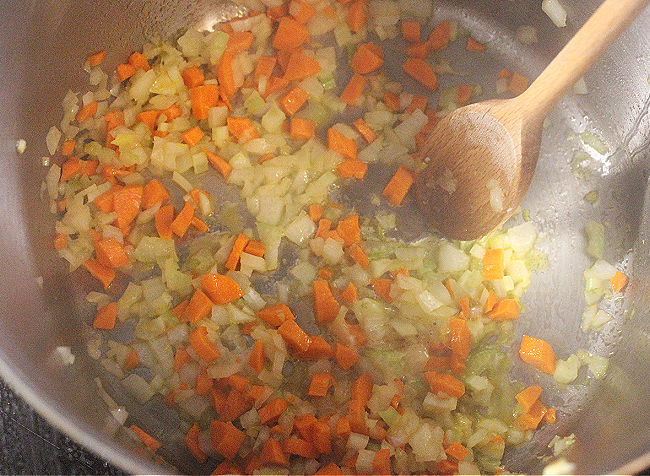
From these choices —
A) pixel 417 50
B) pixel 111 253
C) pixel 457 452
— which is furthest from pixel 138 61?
pixel 457 452

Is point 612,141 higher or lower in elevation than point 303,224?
higher

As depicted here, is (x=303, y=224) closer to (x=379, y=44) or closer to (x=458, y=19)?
(x=379, y=44)

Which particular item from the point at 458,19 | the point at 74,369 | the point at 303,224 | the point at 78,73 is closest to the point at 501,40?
the point at 458,19

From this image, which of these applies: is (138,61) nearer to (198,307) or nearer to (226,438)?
(198,307)

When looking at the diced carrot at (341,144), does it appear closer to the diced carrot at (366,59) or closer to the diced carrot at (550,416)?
the diced carrot at (366,59)

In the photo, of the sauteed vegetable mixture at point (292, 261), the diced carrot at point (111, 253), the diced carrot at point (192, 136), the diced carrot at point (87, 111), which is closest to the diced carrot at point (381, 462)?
the sauteed vegetable mixture at point (292, 261)

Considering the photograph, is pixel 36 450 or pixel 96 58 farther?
pixel 96 58

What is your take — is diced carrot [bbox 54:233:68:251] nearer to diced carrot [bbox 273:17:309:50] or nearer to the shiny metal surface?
the shiny metal surface
